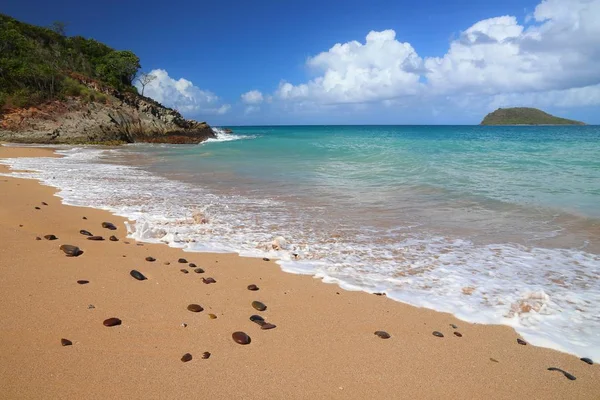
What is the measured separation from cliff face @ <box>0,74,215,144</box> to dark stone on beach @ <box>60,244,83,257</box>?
3381 centimetres

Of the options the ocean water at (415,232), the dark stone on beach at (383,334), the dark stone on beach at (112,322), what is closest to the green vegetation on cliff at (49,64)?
the ocean water at (415,232)

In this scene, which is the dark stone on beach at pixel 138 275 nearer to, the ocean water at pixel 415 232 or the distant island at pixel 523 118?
the ocean water at pixel 415 232

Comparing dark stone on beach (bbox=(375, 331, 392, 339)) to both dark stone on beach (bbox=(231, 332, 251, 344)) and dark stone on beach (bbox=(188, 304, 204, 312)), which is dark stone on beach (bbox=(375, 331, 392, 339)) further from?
dark stone on beach (bbox=(188, 304, 204, 312))

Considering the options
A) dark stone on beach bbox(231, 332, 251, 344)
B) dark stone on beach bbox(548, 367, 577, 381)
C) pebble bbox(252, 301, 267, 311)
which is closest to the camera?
dark stone on beach bbox(548, 367, 577, 381)

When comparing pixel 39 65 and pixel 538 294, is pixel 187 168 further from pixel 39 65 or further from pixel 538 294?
pixel 39 65

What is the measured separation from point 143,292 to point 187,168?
1523 centimetres

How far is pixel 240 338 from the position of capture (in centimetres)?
328

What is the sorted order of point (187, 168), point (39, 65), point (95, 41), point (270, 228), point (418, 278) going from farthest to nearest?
point (95, 41), point (39, 65), point (187, 168), point (270, 228), point (418, 278)

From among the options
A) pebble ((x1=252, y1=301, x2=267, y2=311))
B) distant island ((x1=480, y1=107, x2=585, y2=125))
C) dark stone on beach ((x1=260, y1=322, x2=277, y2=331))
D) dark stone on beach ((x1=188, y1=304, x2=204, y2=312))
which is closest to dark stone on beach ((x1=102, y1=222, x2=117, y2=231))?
dark stone on beach ((x1=188, y1=304, x2=204, y2=312))

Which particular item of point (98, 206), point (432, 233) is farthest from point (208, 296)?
point (98, 206)

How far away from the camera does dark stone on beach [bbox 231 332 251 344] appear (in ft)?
10.7

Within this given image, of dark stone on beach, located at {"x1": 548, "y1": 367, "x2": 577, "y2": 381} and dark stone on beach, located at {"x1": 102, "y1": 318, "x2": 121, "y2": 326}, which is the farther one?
dark stone on beach, located at {"x1": 102, "y1": 318, "x2": 121, "y2": 326}

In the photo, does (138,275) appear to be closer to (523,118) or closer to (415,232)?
(415,232)

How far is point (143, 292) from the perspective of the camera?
4078 mm
